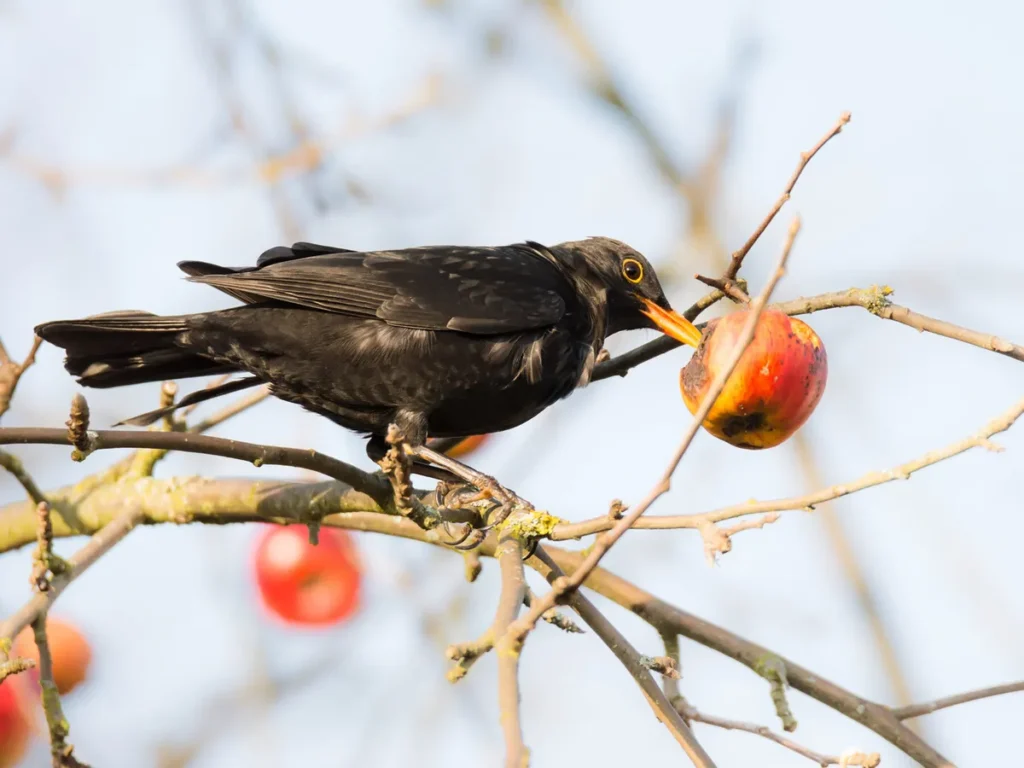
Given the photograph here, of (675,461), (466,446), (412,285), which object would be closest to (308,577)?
(466,446)

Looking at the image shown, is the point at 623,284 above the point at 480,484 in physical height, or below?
above

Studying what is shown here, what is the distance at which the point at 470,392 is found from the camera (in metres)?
3.96

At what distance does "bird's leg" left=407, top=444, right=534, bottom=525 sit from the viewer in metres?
3.12

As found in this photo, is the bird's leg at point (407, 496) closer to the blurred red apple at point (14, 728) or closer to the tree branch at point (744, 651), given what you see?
the tree branch at point (744, 651)

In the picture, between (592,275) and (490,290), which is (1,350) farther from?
(592,275)

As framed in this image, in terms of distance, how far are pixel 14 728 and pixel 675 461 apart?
2999 mm

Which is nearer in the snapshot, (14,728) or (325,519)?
(325,519)

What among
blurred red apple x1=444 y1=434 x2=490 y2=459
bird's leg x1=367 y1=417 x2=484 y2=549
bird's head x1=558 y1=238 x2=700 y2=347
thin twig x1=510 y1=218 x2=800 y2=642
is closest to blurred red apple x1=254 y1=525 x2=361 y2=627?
blurred red apple x1=444 y1=434 x2=490 y2=459

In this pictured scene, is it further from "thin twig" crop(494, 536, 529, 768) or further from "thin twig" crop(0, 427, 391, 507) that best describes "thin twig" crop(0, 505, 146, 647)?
"thin twig" crop(494, 536, 529, 768)

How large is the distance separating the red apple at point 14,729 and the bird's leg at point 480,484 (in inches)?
62.9

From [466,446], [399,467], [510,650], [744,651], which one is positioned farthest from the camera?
[466,446]

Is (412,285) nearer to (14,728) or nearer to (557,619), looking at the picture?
(557,619)

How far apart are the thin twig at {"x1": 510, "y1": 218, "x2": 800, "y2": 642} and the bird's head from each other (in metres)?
2.32

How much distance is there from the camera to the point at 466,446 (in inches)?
186
